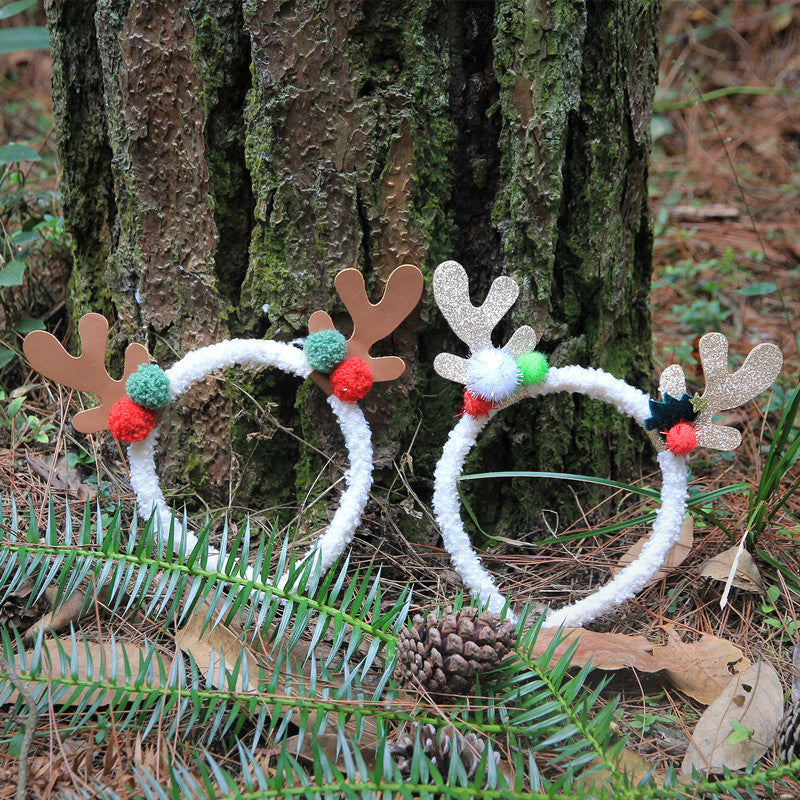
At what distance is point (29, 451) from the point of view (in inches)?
77.0

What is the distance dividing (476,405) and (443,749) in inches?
29.0

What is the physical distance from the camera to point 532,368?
162cm

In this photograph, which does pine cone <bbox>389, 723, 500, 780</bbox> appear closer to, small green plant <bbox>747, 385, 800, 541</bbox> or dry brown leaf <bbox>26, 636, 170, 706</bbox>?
dry brown leaf <bbox>26, 636, 170, 706</bbox>

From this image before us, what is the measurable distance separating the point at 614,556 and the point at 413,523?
520 millimetres

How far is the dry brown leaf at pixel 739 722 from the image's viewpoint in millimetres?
1289

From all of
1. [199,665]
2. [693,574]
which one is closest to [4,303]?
[199,665]

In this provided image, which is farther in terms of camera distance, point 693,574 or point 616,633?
point 693,574

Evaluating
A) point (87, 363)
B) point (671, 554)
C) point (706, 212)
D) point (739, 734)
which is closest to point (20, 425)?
point (87, 363)

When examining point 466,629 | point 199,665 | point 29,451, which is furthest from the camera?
point 29,451

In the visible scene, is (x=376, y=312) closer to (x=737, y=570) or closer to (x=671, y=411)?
(x=671, y=411)

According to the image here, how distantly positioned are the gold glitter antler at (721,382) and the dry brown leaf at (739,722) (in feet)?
1.60

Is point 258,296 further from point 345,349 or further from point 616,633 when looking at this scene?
point 616,633

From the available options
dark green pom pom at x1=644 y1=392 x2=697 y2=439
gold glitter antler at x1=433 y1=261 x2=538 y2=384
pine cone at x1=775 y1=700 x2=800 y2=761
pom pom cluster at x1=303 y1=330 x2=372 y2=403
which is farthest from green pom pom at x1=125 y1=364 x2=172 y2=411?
pine cone at x1=775 y1=700 x2=800 y2=761

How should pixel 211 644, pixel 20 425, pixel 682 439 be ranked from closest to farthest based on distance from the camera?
Result: pixel 211 644, pixel 682 439, pixel 20 425
